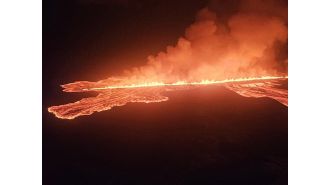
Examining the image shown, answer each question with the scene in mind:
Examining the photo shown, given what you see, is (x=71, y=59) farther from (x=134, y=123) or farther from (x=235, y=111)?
(x=235, y=111)

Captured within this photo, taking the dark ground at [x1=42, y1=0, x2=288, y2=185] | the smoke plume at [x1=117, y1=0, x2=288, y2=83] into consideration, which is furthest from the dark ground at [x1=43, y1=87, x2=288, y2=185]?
the smoke plume at [x1=117, y1=0, x2=288, y2=83]

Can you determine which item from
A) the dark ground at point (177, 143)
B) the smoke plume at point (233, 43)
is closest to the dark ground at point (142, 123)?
the dark ground at point (177, 143)

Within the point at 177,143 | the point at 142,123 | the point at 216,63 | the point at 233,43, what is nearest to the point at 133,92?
the point at 142,123

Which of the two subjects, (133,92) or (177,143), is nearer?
(177,143)

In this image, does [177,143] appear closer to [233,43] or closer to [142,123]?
[142,123]

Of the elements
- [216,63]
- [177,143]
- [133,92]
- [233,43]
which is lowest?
[177,143]
